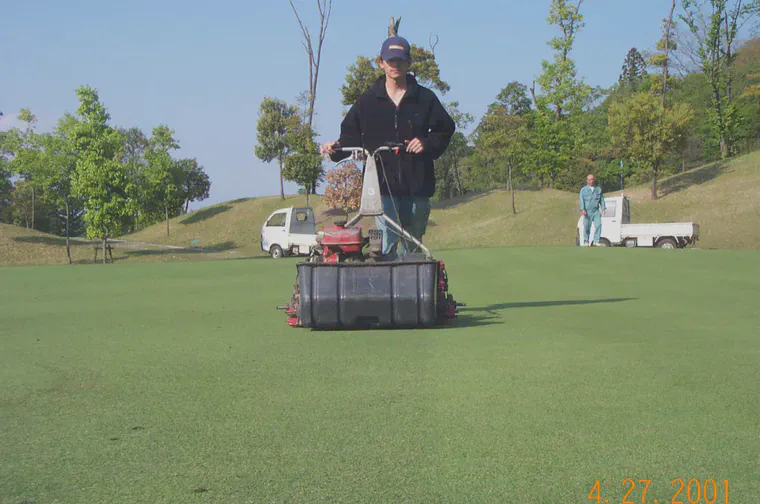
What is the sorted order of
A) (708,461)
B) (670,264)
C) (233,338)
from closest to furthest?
(708,461), (233,338), (670,264)

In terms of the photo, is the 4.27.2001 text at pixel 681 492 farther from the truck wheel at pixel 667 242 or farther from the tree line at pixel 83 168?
the tree line at pixel 83 168

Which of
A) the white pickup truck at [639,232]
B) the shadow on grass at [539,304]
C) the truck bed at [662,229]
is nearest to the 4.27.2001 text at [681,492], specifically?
the shadow on grass at [539,304]

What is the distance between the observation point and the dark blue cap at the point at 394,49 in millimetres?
7148

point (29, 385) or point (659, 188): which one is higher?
point (659, 188)

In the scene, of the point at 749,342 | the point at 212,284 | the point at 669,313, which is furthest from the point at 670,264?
the point at 749,342

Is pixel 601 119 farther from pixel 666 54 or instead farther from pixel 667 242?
pixel 667 242

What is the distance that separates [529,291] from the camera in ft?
34.0

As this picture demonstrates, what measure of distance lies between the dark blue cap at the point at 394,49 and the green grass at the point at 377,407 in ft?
8.17

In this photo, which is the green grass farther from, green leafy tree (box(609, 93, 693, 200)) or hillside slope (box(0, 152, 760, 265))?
green leafy tree (box(609, 93, 693, 200))

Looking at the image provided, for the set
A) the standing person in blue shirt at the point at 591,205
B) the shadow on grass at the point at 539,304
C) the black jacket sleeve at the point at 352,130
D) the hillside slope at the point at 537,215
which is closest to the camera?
the black jacket sleeve at the point at 352,130

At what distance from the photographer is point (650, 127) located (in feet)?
160

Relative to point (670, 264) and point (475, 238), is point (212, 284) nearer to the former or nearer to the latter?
point (670, 264)

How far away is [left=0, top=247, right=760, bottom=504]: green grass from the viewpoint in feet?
8.62

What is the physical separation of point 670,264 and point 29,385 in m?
12.4
